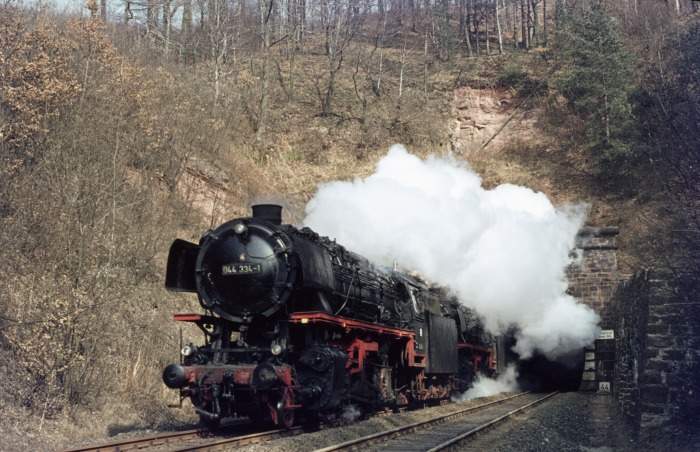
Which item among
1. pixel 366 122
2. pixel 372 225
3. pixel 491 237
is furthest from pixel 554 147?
pixel 372 225

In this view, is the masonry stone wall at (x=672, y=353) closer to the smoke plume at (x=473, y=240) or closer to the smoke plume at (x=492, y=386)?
the smoke plume at (x=473, y=240)

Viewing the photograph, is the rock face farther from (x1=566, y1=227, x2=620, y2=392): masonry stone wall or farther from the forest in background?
(x1=566, y1=227, x2=620, y2=392): masonry stone wall

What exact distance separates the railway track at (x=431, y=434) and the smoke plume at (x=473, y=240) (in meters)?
5.49

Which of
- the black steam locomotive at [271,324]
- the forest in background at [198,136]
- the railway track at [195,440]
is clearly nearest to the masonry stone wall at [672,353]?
the forest in background at [198,136]

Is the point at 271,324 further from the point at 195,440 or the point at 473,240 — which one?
the point at 473,240

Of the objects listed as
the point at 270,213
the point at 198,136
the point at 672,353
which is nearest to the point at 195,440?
the point at 270,213

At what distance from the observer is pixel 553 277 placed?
28.3 metres

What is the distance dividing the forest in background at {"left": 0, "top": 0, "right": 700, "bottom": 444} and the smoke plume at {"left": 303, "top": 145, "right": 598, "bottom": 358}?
385cm

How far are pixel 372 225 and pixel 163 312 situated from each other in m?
6.56

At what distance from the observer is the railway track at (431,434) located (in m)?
10.8

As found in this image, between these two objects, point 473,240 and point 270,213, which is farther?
point 473,240

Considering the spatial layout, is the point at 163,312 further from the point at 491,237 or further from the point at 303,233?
the point at 491,237

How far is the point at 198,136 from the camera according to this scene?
89.4 feet

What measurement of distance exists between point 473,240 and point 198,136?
11436 mm
